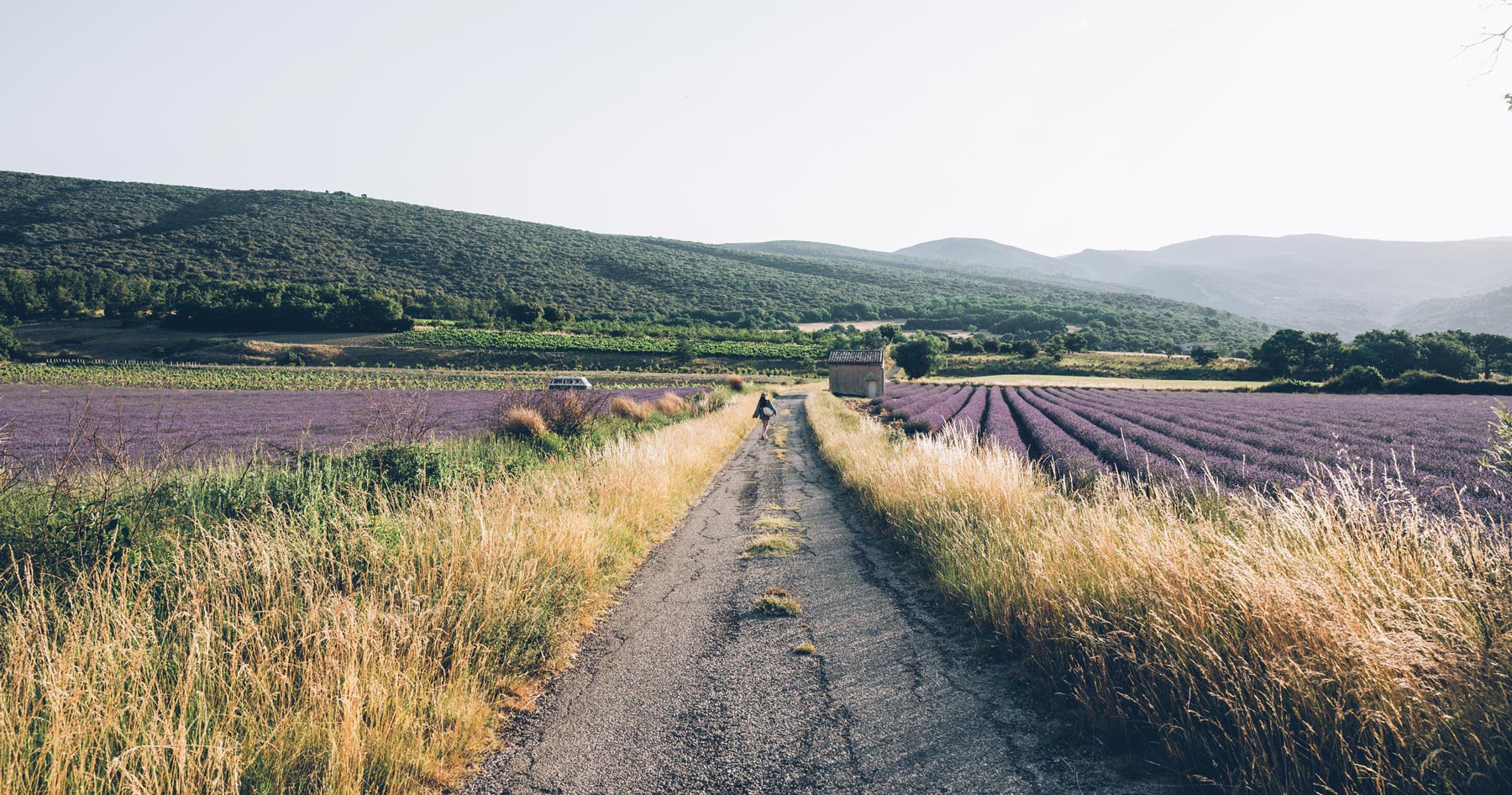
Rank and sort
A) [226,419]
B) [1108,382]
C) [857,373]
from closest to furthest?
[226,419] → [857,373] → [1108,382]

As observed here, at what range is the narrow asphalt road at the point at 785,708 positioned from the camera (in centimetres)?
Answer: 369

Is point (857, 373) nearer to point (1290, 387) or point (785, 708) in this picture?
point (1290, 387)

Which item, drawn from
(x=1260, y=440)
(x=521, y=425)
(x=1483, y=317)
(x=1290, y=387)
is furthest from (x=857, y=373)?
(x=1483, y=317)

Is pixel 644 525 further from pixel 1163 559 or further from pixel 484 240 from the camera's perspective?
pixel 484 240

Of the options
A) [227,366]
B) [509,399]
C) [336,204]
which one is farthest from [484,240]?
[509,399]

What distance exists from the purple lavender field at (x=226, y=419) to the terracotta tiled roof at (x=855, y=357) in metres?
22.3

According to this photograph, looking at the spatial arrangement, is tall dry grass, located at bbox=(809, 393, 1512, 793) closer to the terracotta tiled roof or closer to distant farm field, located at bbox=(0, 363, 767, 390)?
distant farm field, located at bbox=(0, 363, 767, 390)

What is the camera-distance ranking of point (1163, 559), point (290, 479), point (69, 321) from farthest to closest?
point (69, 321) < point (290, 479) < point (1163, 559)

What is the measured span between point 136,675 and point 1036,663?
571 centimetres

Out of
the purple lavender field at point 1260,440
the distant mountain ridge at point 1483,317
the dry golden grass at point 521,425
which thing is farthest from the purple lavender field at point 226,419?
the distant mountain ridge at point 1483,317

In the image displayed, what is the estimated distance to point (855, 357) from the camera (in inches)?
2041

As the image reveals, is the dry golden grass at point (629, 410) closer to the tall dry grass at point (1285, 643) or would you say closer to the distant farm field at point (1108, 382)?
the tall dry grass at point (1285, 643)

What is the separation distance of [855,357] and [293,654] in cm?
4927

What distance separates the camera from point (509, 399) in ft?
49.3
